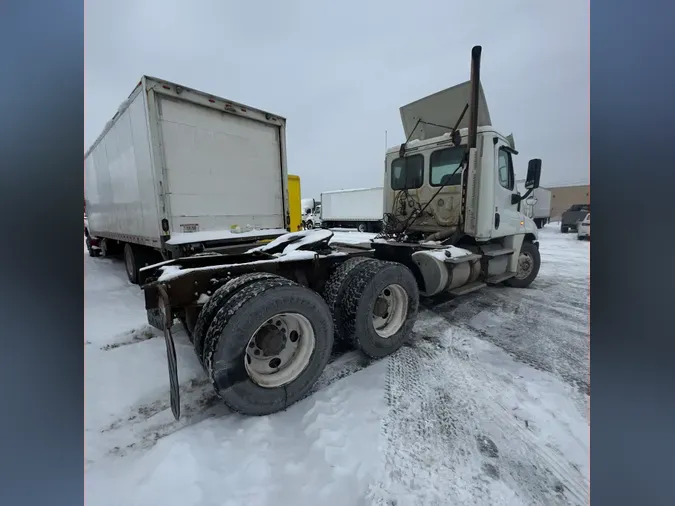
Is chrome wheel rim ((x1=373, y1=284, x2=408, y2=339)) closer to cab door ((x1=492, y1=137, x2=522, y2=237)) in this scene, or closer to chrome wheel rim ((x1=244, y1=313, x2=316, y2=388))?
chrome wheel rim ((x1=244, y1=313, x2=316, y2=388))

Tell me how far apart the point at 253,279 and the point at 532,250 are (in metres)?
6.84

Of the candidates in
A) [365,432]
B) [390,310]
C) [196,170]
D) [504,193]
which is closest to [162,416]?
[365,432]

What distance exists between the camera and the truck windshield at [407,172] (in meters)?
5.88

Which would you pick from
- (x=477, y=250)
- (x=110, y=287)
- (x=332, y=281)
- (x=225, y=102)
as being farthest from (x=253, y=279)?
(x=110, y=287)

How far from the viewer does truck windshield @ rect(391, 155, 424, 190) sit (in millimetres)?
5875

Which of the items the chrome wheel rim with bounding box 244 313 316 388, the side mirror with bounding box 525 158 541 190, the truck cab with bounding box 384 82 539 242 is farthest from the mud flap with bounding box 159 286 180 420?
the side mirror with bounding box 525 158 541 190

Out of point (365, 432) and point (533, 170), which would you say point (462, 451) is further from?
point (533, 170)

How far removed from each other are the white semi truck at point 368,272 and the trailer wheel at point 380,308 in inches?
0.5

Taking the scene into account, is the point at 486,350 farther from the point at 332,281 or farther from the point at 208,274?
the point at 208,274

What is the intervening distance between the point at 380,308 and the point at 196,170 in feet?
11.6

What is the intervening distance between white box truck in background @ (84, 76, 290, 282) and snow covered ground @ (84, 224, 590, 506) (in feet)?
6.07

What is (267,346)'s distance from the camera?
2.53 metres

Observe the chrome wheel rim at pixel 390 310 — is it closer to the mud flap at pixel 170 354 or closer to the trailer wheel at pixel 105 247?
the mud flap at pixel 170 354

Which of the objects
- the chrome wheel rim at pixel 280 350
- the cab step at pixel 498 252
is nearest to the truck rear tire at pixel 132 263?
the chrome wheel rim at pixel 280 350
